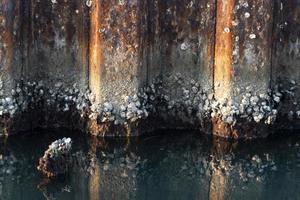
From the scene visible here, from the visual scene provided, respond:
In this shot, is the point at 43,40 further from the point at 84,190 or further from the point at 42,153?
the point at 84,190

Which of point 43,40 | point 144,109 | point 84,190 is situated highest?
point 43,40

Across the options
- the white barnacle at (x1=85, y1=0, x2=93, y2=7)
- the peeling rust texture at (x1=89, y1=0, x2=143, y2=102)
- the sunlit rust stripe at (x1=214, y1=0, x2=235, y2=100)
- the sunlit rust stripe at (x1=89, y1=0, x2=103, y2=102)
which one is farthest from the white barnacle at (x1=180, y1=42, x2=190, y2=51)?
the white barnacle at (x1=85, y1=0, x2=93, y2=7)

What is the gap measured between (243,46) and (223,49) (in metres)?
0.19

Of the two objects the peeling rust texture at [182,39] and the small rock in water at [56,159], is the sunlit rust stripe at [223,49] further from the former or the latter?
the small rock in water at [56,159]

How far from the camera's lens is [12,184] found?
26.1 ft

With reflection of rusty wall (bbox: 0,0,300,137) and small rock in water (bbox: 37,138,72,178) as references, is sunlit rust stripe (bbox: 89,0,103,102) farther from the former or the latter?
small rock in water (bbox: 37,138,72,178)

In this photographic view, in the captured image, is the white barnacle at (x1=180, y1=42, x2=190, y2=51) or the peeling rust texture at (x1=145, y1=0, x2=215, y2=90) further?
Result: the white barnacle at (x1=180, y1=42, x2=190, y2=51)

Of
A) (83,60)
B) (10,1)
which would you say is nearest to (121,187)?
(83,60)

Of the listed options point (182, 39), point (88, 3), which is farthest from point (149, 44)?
point (88, 3)

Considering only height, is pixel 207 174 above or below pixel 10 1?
below

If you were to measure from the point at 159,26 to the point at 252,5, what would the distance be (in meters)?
0.91

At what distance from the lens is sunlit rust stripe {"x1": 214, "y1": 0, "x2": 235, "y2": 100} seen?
8531mm

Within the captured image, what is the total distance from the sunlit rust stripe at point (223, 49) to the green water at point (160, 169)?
1.75 feet

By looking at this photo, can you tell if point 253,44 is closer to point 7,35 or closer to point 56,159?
point 56,159
